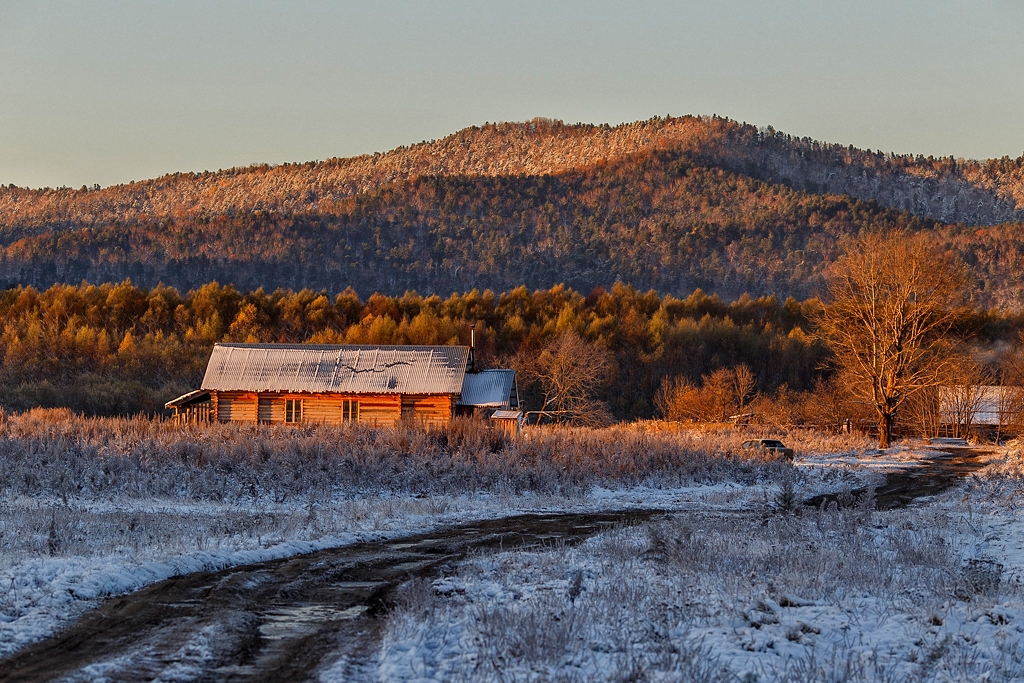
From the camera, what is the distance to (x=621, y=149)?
579 ft

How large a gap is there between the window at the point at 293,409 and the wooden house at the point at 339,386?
2.1 inches

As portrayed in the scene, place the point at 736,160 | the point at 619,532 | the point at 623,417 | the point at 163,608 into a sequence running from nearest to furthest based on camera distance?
the point at 163,608 < the point at 619,532 < the point at 623,417 < the point at 736,160

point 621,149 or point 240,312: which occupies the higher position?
point 621,149

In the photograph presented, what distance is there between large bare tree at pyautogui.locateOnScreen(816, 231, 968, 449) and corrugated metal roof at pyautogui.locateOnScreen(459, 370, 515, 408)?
668 inches

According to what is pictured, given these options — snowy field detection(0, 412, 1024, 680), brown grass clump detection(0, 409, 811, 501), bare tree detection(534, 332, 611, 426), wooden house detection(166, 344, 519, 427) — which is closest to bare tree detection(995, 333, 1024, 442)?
bare tree detection(534, 332, 611, 426)

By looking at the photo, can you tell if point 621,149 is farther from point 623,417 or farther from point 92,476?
point 92,476

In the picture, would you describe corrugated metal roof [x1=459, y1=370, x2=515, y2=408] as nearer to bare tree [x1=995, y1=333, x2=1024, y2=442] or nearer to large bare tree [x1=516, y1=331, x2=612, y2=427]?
large bare tree [x1=516, y1=331, x2=612, y2=427]

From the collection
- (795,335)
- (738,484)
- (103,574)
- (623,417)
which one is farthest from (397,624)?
(795,335)

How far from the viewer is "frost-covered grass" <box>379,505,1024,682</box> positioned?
22.3ft

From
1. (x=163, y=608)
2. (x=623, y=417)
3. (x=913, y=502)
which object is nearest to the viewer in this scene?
(x=163, y=608)

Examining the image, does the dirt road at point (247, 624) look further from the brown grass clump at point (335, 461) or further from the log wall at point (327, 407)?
the log wall at point (327, 407)

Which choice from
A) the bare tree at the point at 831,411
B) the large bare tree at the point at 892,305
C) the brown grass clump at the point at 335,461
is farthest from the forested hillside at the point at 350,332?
the brown grass clump at the point at 335,461

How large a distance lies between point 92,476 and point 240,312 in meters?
64.7

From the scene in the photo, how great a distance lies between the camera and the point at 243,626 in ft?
26.9
